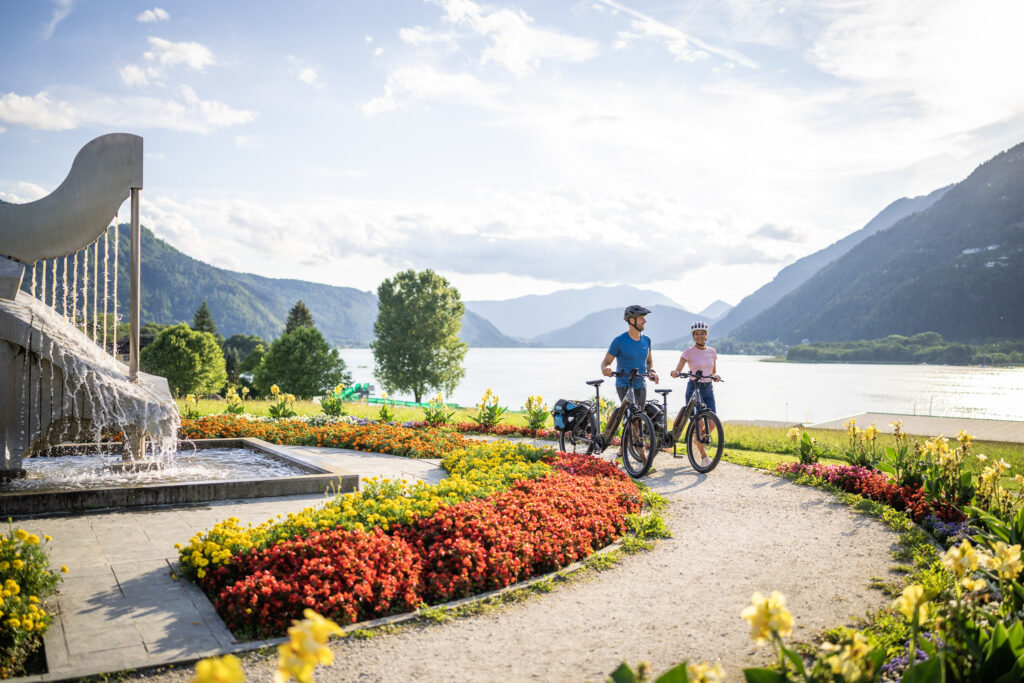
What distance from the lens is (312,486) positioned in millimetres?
7980

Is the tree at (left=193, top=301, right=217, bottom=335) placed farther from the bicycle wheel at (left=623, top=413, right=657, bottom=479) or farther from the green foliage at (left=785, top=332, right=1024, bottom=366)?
the green foliage at (left=785, top=332, right=1024, bottom=366)

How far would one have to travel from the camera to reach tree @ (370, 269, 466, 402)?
4862 centimetres

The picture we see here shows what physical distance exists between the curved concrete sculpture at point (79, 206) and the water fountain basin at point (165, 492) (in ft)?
9.22

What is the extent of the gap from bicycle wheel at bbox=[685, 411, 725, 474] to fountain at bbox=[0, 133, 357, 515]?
4892mm

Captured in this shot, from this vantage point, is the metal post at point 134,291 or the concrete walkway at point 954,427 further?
the concrete walkway at point 954,427

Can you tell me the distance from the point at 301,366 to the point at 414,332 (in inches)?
330

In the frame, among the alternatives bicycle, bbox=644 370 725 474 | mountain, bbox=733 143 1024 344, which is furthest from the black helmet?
mountain, bbox=733 143 1024 344

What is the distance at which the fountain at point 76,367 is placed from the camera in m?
7.21

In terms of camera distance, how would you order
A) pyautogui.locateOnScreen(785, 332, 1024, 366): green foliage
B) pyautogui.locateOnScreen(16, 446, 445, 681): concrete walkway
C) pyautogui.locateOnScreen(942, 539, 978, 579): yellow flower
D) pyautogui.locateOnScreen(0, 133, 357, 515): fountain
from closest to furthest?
pyautogui.locateOnScreen(942, 539, 978, 579): yellow flower
pyautogui.locateOnScreen(16, 446, 445, 681): concrete walkway
pyautogui.locateOnScreen(0, 133, 357, 515): fountain
pyautogui.locateOnScreen(785, 332, 1024, 366): green foliage

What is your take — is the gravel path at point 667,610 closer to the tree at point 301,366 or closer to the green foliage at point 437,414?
A: the green foliage at point 437,414

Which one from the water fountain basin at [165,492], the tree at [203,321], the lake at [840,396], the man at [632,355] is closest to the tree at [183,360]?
the lake at [840,396]

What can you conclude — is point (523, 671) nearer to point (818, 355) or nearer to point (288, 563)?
point (288, 563)

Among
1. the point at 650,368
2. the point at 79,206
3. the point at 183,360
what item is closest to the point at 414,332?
the point at 183,360

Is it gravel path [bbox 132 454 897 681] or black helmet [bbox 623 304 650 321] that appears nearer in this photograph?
gravel path [bbox 132 454 897 681]
